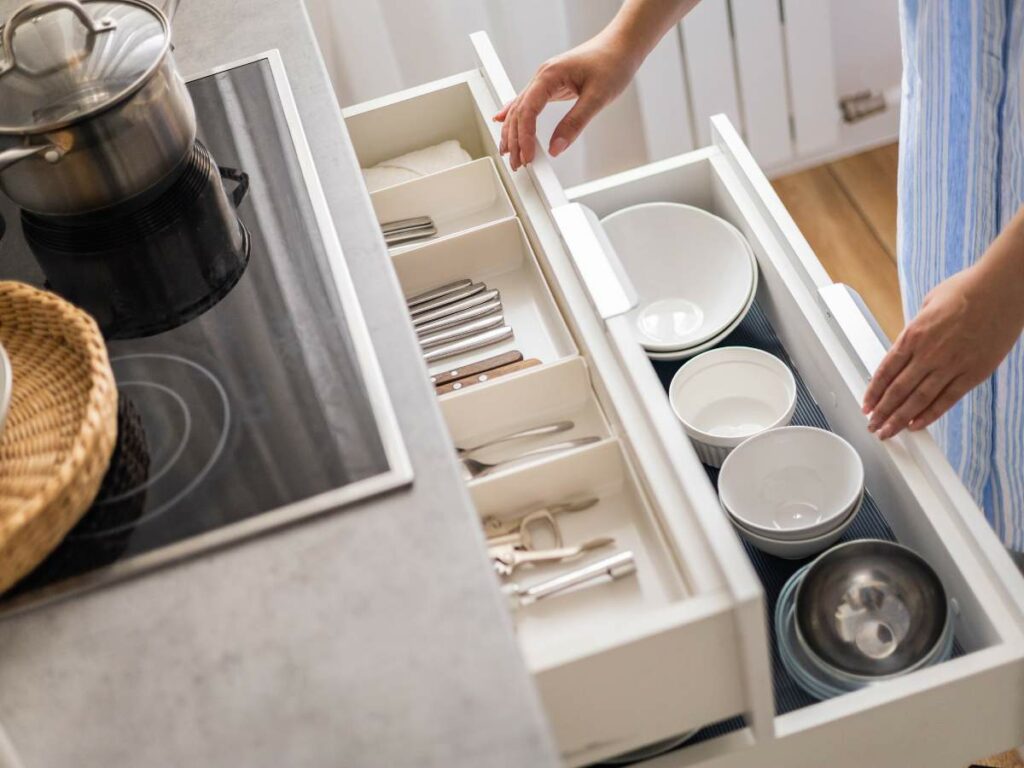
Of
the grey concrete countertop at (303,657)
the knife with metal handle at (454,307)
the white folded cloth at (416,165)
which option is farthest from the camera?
the white folded cloth at (416,165)

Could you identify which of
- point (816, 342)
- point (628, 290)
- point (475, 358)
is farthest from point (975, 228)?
point (475, 358)

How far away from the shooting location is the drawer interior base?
40.2 inches

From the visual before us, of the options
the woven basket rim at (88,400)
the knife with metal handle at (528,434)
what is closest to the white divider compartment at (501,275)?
the knife with metal handle at (528,434)

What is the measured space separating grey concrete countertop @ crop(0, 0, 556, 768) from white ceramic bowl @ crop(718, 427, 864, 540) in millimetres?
484

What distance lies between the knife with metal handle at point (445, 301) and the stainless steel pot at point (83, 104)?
319 millimetres

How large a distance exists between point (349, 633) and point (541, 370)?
407mm

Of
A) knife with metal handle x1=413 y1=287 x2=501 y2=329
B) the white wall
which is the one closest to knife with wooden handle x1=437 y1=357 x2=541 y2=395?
knife with metal handle x1=413 y1=287 x2=501 y2=329

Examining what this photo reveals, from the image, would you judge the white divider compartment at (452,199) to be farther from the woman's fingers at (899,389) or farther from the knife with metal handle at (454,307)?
the woman's fingers at (899,389)

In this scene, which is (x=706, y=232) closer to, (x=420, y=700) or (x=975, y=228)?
(x=975, y=228)

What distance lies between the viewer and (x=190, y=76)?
4.06 feet

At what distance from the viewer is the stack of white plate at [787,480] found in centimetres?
112

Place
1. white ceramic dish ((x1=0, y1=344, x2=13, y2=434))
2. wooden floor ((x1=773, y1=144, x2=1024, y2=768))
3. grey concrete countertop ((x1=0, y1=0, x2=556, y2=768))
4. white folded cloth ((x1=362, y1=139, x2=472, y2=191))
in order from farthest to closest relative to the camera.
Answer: wooden floor ((x1=773, y1=144, x2=1024, y2=768)), white folded cloth ((x1=362, y1=139, x2=472, y2=191)), white ceramic dish ((x1=0, y1=344, x2=13, y2=434)), grey concrete countertop ((x1=0, y1=0, x2=556, y2=768))

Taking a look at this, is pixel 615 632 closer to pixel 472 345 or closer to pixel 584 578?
pixel 584 578

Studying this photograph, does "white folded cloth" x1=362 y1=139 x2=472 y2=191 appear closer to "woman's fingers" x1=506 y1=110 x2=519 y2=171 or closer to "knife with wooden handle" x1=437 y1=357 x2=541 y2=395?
"woman's fingers" x1=506 y1=110 x2=519 y2=171
